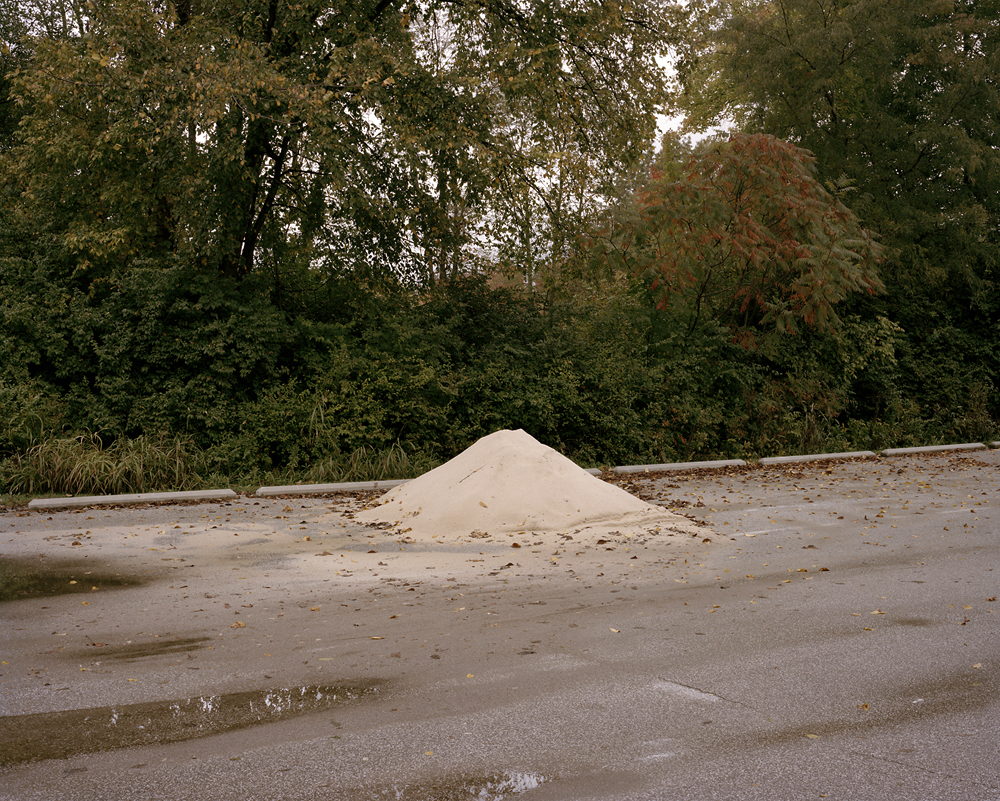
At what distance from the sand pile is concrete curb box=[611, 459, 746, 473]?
4.18 meters

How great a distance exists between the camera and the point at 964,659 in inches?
194

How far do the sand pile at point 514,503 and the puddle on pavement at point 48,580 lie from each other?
299 centimetres

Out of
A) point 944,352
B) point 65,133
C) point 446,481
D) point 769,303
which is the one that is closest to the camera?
point 446,481

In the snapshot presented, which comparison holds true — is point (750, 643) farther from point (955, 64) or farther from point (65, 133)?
point (955, 64)

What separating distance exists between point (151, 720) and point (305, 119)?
364 inches

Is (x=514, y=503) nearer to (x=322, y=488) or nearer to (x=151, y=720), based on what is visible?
(x=322, y=488)

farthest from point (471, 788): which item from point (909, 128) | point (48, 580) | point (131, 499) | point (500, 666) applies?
point (909, 128)

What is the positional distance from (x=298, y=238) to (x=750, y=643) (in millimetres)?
11566

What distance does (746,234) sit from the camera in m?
15.0

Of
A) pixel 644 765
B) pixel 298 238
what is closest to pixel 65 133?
pixel 298 238

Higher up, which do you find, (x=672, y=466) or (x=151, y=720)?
(x=672, y=466)

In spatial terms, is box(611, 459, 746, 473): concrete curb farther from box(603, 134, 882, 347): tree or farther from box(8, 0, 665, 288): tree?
box(8, 0, 665, 288): tree

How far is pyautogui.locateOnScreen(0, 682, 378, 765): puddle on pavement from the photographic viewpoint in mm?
3818

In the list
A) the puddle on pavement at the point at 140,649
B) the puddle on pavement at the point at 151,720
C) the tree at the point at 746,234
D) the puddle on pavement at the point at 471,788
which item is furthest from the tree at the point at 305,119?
the puddle on pavement at the point at 471,788
